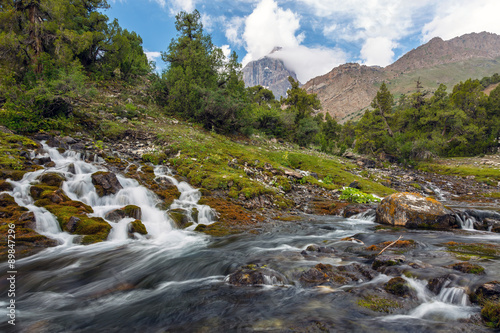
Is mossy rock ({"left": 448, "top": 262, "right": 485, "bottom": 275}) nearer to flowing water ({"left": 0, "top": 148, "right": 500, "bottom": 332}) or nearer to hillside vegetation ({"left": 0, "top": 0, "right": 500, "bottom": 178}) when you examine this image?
flowing water ({"left": 0, "top": 148, "right": 500, "bottom": 332})

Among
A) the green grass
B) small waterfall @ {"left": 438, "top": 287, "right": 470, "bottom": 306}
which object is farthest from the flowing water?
the green grass

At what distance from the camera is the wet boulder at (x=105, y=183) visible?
8906 millimetres

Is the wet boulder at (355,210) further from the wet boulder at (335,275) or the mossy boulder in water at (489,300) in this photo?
the mossy boulder in water at (489,300)

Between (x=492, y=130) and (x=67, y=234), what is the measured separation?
56815mm

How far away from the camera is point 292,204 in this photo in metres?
12.5

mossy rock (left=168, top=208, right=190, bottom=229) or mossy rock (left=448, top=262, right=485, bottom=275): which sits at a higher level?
mossy rock (left=168, top=208, right=190, bottom=229)

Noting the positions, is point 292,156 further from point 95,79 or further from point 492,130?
point 492,130

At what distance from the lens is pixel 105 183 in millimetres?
9094

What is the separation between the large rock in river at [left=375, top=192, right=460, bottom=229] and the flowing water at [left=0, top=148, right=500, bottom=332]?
0.88 m

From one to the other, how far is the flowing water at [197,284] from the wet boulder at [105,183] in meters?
0.27

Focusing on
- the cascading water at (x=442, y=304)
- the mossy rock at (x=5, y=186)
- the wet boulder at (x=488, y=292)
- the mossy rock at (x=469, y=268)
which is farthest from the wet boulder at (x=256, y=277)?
the mossy rock at (x=5, y=186)

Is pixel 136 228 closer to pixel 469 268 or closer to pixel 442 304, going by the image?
pixel 442 304

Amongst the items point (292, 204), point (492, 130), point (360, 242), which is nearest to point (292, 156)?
point (292, 204)

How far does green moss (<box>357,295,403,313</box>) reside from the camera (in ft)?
12.2
